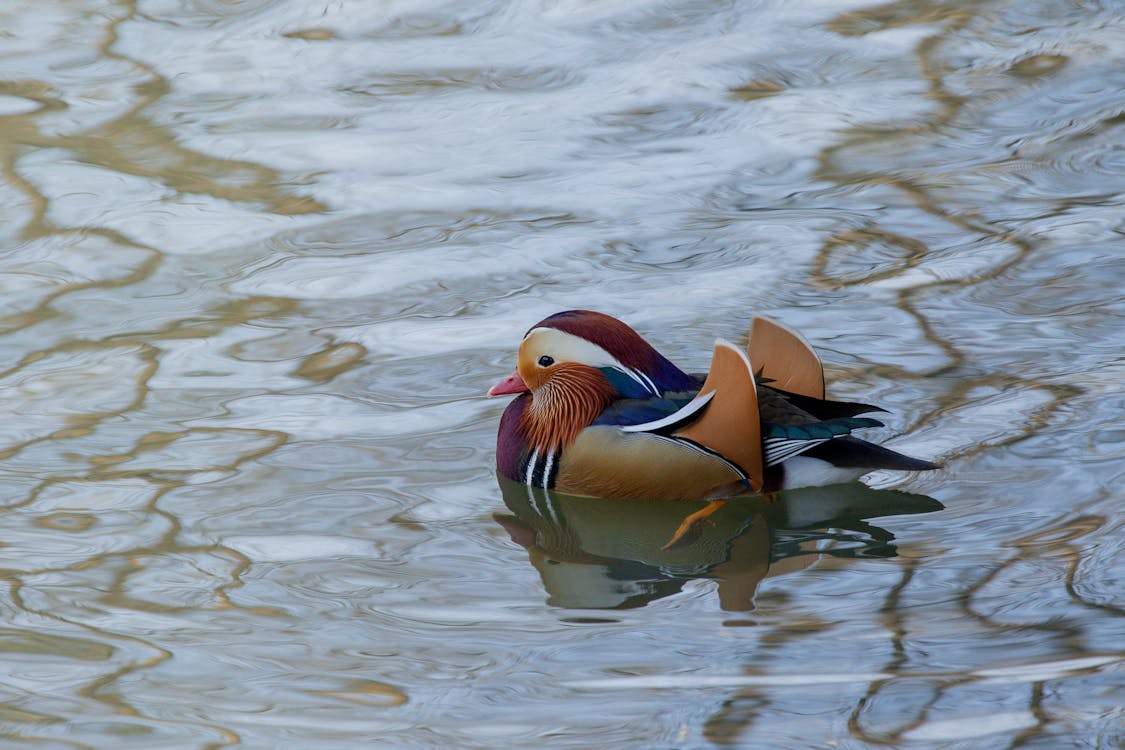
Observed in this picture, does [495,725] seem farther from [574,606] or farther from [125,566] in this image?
[125,566]

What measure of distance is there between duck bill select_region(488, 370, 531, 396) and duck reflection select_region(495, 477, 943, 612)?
1.02ft

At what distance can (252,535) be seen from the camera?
177 inches

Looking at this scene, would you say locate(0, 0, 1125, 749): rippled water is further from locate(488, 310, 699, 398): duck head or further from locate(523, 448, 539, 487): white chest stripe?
locate(488, 310, 699, 398): duck head

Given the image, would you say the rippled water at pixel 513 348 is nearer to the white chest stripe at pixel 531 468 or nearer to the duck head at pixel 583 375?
the white chest stripe at pixel 531 468

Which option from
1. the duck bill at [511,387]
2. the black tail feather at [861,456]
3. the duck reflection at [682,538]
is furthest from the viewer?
the duck bill at [511,387]

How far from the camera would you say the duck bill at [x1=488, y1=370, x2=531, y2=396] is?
499 cm

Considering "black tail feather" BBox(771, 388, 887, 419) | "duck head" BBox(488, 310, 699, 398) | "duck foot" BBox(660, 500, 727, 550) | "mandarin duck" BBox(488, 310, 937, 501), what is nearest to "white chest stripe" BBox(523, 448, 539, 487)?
"mandarin duck" BBox(488, 310, 937, 501)

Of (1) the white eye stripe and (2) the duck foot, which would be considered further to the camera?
(1) the white eye stripe

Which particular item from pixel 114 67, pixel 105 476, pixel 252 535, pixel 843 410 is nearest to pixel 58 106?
pixel 114 67

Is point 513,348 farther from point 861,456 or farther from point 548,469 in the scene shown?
point 861,456

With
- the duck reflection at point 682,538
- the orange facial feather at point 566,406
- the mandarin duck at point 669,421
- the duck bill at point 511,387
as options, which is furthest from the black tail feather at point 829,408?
the duck bill at point 511,387

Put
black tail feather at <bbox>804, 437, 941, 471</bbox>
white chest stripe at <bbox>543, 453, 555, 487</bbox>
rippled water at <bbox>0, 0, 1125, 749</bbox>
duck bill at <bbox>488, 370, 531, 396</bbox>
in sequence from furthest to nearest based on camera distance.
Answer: duck bill at <bbox>488, 370, 531, 396</bbox>, white chest stripe at <bbox>543, 453, 555, 487</bbox>, black tail feather at <bbox>804, 437, 941, 471</bbox>, rippled water at <bbox>0, 0, 1125, 749</bbox>

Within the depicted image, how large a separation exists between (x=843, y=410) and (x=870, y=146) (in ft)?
11.0

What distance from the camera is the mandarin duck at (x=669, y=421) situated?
4.46 metres
